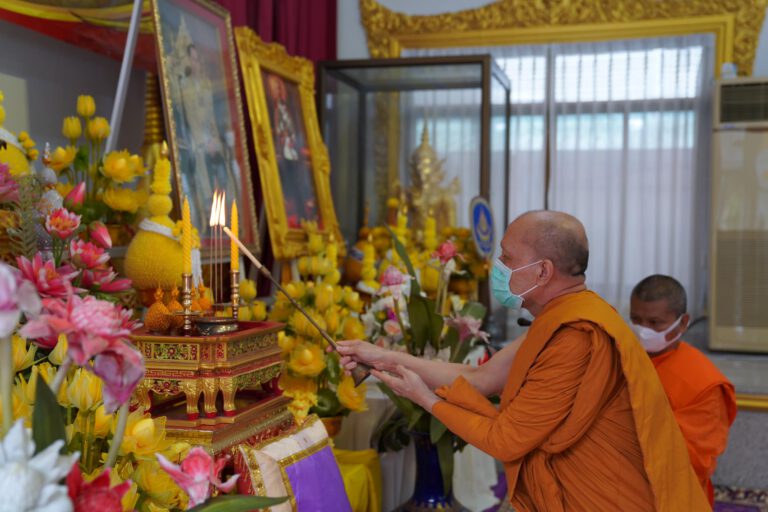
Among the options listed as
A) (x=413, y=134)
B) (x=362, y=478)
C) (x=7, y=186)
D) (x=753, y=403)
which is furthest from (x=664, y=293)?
(x=413, y=134)

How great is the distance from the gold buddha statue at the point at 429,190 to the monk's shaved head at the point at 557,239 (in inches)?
97.7

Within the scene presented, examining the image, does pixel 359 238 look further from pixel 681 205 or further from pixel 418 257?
pixel 681 205

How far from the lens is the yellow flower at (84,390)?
848 millimetres

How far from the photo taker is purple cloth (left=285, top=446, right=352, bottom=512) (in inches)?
62.7

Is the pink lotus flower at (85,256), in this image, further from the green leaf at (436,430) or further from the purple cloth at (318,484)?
the green leaf at (436,430)

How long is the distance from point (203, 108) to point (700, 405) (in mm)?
1754

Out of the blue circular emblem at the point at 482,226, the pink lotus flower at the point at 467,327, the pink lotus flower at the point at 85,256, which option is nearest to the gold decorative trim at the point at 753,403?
the blue circular emblem at the point at 482,226

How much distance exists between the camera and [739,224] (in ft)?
15.0

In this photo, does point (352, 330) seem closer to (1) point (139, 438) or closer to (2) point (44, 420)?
(1) point (139, 438)

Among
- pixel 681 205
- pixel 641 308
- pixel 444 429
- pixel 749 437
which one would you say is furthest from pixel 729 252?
pixel 444 429

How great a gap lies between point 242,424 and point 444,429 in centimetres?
69

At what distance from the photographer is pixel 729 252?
15.0 ft

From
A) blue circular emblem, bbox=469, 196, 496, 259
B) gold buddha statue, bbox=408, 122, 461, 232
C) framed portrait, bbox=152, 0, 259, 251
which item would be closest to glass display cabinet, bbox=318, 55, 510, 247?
gold buddha statue, bbox=408, 122, 461, 232

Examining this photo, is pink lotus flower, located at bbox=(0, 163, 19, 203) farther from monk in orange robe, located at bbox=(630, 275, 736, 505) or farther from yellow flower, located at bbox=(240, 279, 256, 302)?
monk in orange robe, located at bbox=(630, 275, 736, 505)
